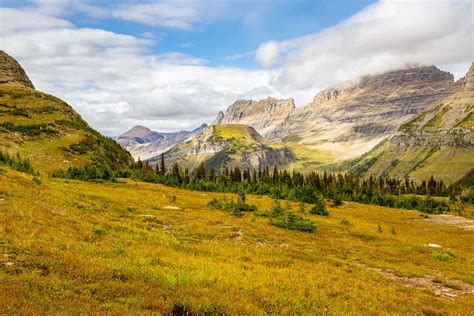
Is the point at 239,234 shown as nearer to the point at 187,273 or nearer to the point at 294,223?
the point at 294,223

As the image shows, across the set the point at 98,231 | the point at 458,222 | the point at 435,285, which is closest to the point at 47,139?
the point at 98,231

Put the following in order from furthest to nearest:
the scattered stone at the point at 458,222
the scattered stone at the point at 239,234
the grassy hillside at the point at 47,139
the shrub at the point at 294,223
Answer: the grassy hillside at the point at 47,139, the scattered stone at the point at 458,222, the shrub at the point at 294,223, the scattered stone at the point at 239,234

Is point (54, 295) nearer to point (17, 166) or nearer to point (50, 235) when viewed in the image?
point (50, 235)

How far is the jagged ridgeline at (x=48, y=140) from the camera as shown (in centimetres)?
12703

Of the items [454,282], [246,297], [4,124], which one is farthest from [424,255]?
[4,124]

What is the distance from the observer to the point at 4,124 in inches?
5704

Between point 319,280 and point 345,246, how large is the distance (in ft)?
61.8

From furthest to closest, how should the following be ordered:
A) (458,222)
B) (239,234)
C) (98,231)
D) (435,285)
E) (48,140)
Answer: (48,140) → (458,222) → (239,234) → (98,231) → (435,285)

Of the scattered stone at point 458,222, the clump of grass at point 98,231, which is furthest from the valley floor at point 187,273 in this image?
the scattered stone at point 458,222

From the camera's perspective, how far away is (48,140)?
14812cm

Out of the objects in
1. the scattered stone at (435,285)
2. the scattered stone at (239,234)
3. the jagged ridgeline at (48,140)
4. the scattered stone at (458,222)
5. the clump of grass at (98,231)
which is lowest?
the scattered stone at (458,222)

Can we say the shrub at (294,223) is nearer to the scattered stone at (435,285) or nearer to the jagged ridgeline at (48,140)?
the scattered stone at (435,285)

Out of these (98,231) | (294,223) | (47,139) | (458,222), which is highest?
(47,139)

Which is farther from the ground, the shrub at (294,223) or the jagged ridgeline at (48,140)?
the jagged ridgeline at (48,140)
